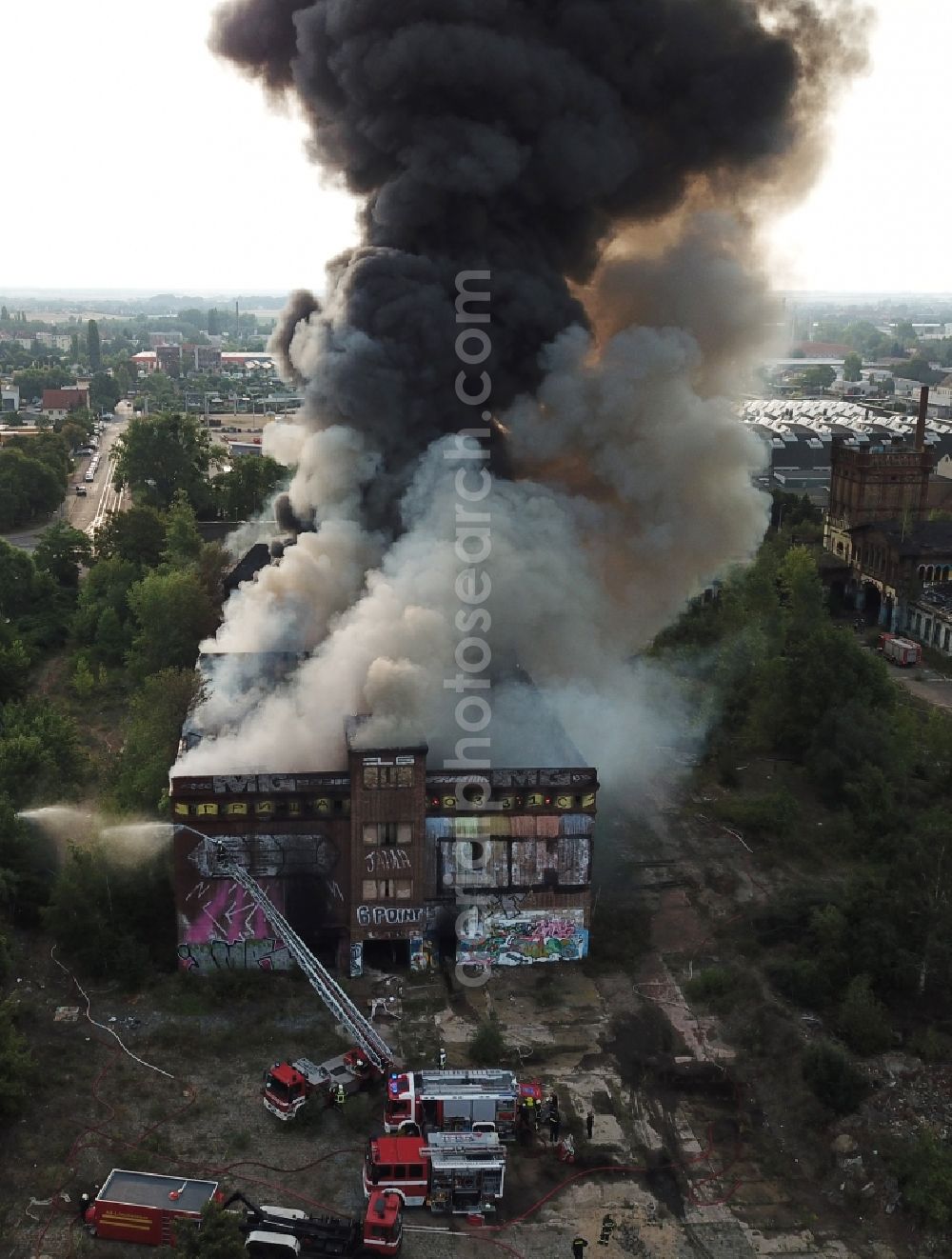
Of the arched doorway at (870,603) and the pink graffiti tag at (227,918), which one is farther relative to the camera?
the arched doorway at (870,603)

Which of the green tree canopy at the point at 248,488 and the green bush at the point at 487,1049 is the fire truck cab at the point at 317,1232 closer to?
the green bush at the point at 487,1049

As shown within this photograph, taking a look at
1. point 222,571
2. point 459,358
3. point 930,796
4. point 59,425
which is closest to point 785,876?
point 930,796

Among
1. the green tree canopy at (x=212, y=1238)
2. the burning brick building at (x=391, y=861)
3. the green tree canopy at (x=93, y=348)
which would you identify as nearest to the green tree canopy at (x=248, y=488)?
the burning brick building at (x=391, y=861)

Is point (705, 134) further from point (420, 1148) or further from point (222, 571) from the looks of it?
point (420, 1148)

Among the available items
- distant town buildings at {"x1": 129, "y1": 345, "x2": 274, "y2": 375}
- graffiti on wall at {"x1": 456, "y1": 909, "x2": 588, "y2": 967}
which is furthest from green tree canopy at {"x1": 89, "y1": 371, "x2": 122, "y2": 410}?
graffiti on wall at {"x1": 456, "y1": 909, "x2": 588, "y2": 967}

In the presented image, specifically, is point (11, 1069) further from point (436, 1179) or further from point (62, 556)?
point (62, 556)

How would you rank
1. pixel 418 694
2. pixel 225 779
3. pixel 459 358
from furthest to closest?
pixel 459 358 < pixel 418 694 < pixel 225 779

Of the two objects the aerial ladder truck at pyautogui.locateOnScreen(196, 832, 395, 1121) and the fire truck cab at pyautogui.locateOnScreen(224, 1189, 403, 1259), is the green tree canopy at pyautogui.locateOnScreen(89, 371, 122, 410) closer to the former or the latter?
the aerial ladder truck at pyautogui.locateOnScreen(196, 832, 395, 1121)
